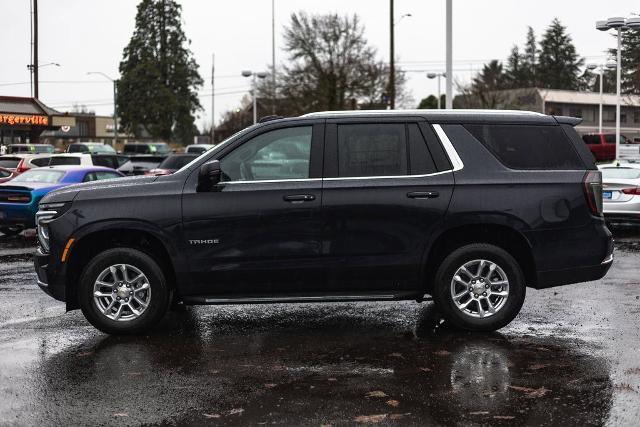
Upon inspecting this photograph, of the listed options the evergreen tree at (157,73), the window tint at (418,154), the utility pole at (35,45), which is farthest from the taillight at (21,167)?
the evergreen tree at (157,73)

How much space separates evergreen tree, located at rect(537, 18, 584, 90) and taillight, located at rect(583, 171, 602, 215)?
107630mm

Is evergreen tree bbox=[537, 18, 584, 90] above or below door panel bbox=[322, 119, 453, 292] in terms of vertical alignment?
above

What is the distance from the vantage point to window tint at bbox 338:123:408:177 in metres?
7.54

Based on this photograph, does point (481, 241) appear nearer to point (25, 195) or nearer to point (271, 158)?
point (271, 158)

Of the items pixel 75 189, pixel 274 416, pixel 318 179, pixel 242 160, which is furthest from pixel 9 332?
pixel 274 416

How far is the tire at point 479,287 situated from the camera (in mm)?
7535

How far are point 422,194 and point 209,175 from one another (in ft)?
6.11

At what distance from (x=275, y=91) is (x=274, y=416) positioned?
162 ft

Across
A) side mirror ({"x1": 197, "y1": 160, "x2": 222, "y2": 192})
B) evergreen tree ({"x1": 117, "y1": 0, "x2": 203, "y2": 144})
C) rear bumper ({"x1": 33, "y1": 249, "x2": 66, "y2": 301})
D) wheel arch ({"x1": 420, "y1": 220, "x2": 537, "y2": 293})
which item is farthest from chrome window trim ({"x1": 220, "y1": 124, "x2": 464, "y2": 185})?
evergreen tree ({"x1": 117, "y1": 0, "x2": 203, "y2": 144})

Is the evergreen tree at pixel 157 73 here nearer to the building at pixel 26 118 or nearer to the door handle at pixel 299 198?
the building at pixel 26 118

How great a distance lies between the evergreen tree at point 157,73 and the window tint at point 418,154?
250 ft

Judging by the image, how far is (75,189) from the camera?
7.64 metres

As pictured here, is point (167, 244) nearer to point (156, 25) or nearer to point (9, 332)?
point (9, 332)

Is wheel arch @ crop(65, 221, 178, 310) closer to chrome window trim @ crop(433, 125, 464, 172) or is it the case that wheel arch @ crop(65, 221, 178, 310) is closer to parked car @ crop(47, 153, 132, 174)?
chrome window trim @ crop(433, 125, 464, 172)
